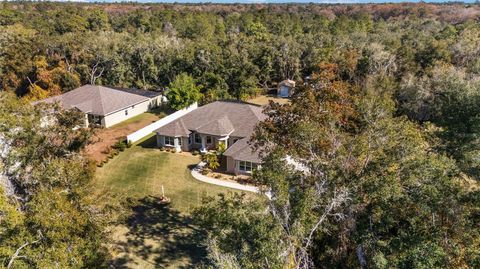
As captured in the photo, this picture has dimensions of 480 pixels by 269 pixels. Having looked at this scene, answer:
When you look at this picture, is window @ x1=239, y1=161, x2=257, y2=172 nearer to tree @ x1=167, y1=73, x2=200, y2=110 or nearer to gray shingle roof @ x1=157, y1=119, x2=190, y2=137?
gray shingle roof @ x1=157, y1=119, x2=190, y2=137

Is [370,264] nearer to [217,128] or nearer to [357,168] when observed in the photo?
[357,168]

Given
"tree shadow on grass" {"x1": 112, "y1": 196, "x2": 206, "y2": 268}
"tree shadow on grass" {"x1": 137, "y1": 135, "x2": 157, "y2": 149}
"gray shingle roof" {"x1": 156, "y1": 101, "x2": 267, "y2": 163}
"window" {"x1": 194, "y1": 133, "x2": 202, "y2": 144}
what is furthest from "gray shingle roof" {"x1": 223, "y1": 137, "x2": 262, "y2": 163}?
"tree shadow on grass" {"x1": 137, "y1": 135, "x2": 157, "y2": 149}

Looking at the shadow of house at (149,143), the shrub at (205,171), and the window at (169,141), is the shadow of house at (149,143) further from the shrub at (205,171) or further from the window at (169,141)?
the shrub at (205,171)

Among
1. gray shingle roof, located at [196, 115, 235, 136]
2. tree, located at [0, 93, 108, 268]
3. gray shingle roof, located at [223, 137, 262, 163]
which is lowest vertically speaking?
gray shingle roof, located at [223, 137, 262, 163]

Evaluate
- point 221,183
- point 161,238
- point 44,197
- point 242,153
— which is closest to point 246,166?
point 242,153

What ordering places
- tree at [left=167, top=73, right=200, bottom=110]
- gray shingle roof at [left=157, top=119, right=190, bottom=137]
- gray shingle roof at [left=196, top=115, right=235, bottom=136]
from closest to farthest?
gray shingle roof at [left=196, top=115, right=235, bottom=136] < gray shingle roof at [left=157, top=119, right=190, bottom=137] < tree at [left=167, top=73, right=200, bottom=110]
